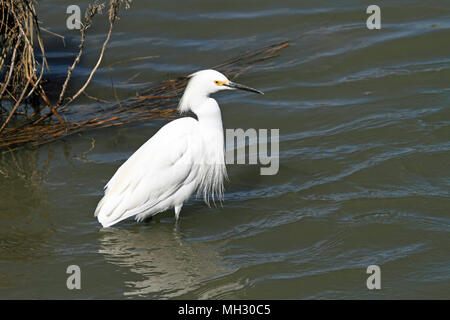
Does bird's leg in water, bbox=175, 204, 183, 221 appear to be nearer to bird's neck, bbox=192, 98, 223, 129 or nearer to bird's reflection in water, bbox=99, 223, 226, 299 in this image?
bird's reflection in water, bbox=99, 223, 226, 299

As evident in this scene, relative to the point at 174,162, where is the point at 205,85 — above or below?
above

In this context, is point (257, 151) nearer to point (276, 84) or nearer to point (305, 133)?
point (305, 133)

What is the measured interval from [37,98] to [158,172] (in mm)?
2791

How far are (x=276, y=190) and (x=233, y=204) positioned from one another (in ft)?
1.31

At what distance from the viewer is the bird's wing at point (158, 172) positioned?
199 inches

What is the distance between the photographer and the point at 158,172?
510cm

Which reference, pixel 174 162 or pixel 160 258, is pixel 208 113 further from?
Answer: pixel 160 258

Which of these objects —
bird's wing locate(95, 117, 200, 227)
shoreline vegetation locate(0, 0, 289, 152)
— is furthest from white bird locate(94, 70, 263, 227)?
shoreline vegetation locate(0, 0, 289, 152)

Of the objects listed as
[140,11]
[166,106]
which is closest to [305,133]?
[166,106]

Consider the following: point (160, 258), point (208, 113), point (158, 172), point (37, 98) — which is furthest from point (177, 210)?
point (37, 98)

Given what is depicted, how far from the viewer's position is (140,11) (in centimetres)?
951

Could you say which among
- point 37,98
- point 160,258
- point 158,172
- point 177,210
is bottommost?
point 160,258
